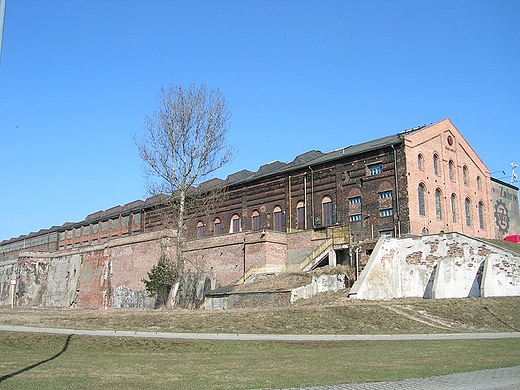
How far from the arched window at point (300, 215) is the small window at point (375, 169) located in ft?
21.9

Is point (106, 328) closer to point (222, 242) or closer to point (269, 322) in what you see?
point (269, 322)

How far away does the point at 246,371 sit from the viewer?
11508mm

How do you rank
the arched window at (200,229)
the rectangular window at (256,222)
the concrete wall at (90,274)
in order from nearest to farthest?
the concrete wall at (90,274)
the rectangular window at (256,222)
the arched window at (200,229)

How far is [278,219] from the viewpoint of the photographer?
153 feet

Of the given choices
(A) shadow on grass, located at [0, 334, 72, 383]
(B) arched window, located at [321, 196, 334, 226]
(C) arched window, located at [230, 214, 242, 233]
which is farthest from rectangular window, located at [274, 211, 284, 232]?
(A) shadow on grass, located at [0, 334, 72, 383]

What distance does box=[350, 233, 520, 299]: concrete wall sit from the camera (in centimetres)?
2873

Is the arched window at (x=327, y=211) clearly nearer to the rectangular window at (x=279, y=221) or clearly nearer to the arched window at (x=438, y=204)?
the rectangular window at (x=279, y=221)

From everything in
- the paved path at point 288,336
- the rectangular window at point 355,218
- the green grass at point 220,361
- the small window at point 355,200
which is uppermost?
the small window at point 355,200

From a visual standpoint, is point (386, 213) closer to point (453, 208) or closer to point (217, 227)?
point (453, 208)

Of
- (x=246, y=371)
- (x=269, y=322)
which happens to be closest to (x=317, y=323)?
(x=269, y=322)

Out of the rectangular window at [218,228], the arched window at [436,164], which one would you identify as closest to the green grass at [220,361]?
the arched window at [436,164]

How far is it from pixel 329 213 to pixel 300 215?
2.92m

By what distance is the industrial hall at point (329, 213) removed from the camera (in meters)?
38.3

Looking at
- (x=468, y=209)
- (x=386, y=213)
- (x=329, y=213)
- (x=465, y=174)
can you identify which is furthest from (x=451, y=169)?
(x=329, y=213)
